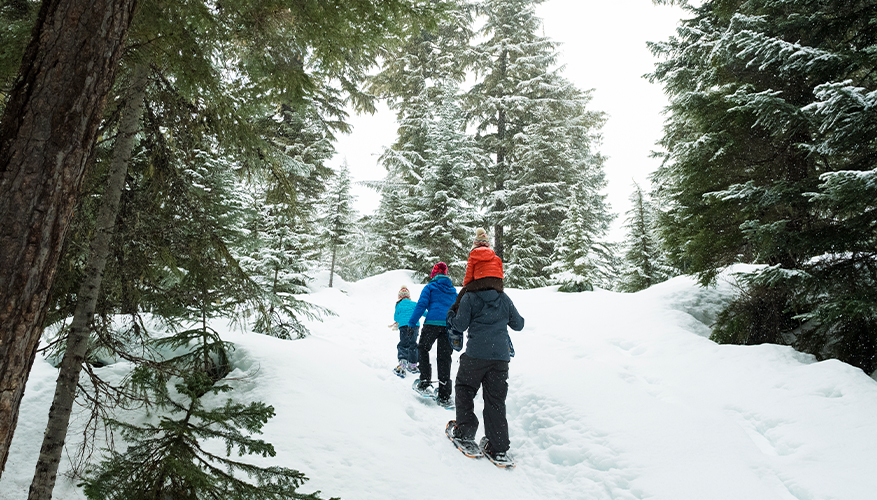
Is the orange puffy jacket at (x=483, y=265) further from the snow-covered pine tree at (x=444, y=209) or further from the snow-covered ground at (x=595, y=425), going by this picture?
the snow-covered pine tree at (x=444, y=209)

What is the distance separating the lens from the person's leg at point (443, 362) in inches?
247

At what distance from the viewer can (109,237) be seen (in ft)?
10.9

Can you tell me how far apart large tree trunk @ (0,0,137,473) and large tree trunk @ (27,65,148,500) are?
1018 millimetres

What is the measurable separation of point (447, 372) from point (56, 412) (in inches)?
184

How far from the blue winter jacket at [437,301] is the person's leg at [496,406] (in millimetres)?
1951

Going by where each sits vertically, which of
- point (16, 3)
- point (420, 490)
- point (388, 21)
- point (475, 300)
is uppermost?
point (388, 21)

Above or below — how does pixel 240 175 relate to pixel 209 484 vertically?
above

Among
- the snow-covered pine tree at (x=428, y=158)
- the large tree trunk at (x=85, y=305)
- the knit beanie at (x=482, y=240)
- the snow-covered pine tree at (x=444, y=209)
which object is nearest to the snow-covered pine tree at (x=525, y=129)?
the snow-covered pine tree at (x=428, y=158)

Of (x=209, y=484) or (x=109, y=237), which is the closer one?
(x=209, y=484)

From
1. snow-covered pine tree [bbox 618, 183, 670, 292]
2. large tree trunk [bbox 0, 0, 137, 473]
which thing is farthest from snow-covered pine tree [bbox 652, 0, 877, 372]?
snow-covered pine tree [bbox 618, 183, 670, 292]

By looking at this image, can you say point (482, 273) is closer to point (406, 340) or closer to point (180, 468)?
point (406, 340)

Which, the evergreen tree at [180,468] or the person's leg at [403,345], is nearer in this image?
the evergreen tree at [180,468]

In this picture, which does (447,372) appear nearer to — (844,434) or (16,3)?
(844,434)

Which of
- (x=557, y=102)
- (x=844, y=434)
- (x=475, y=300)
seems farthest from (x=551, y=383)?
(x=557, y=102)
